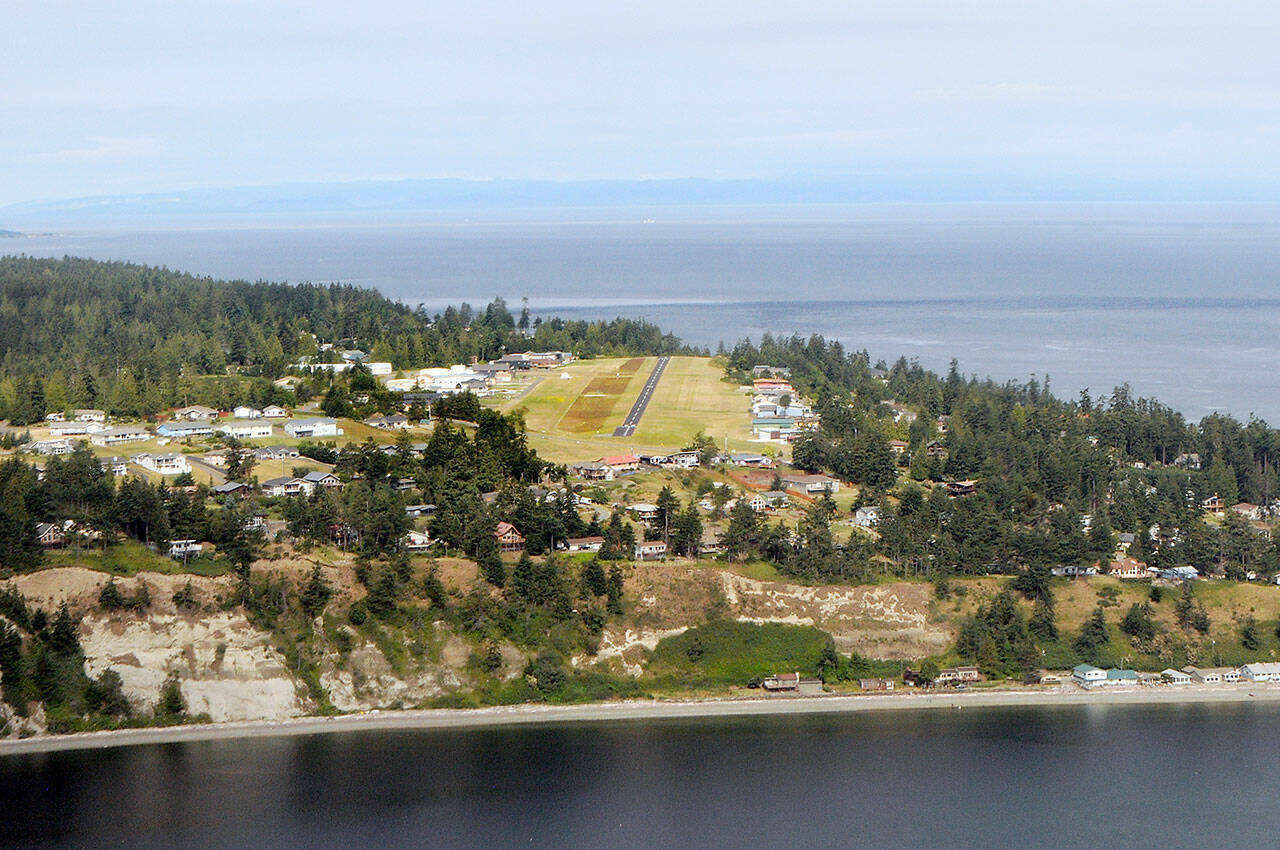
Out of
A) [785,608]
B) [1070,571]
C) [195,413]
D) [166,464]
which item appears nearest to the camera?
[785,608]

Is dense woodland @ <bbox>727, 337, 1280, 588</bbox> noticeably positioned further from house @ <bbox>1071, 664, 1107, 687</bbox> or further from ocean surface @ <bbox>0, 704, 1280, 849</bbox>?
ocean surface @ <bbox>0, 704, 1280, 849</bbox>

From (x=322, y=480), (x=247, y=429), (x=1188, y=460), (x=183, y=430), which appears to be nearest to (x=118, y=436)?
(x=183, y=430)

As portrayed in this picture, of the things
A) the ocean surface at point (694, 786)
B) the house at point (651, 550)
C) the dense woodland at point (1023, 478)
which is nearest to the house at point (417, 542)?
the house at point (651, 550)

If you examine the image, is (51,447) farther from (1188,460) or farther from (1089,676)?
(1188,460)

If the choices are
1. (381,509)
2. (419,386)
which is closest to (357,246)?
(419,386)

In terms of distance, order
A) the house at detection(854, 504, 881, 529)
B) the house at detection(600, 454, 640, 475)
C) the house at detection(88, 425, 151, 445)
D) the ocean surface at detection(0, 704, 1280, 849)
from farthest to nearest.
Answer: the house at detection(88, 425, 151, 445) < the house at detection(600, 454, 640, 475) < the house at detection(854, 504, 881, 529) < the ocean surface at detection(0, 704, 1280, 849)

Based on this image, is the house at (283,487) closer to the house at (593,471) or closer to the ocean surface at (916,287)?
the house at (593,471)

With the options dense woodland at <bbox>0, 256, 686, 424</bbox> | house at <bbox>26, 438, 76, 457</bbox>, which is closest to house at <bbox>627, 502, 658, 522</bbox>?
house at <bbox>26, 438, 76, 457</bbox>

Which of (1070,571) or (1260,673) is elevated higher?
(1070,571)
